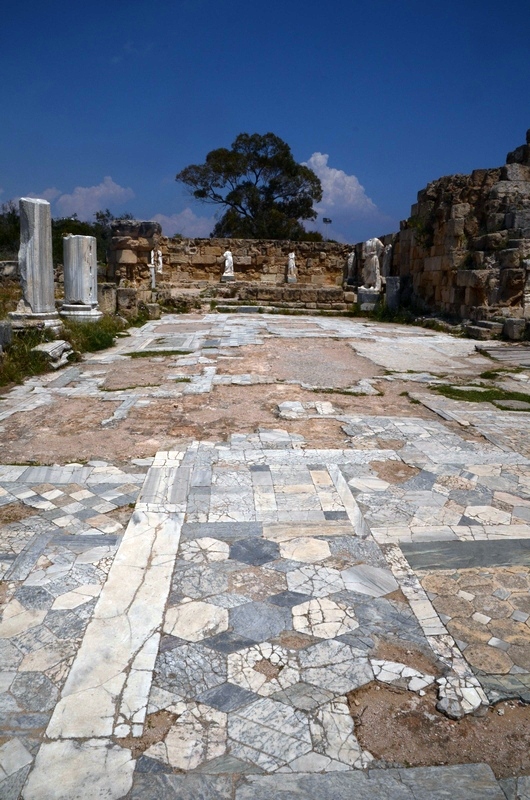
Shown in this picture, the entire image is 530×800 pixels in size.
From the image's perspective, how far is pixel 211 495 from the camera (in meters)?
3.86

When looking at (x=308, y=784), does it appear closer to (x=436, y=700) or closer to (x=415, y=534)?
(x=436, y=700)

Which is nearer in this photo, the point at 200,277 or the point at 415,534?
the point at 415,534

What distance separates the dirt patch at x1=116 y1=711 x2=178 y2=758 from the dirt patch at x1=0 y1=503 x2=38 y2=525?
1.83 m

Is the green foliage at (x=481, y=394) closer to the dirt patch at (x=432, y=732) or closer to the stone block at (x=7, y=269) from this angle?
the dirt patch at (x=432, y=732)

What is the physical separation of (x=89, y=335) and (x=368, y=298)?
10504 millimetres

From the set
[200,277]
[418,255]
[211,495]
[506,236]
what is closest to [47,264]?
[211,495]

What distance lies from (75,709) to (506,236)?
13.6 m

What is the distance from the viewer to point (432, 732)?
6.73 feet

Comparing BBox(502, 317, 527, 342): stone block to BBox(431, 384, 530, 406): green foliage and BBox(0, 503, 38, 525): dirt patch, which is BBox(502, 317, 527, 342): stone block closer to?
BBox(431, 384, 530, 406): green foliage

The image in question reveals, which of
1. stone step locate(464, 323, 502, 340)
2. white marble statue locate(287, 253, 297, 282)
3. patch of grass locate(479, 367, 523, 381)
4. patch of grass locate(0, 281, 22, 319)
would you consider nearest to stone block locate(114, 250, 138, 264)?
patch of grass locate(0, 281, 22, 319)

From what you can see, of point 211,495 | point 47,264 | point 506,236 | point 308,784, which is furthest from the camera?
point 506,236

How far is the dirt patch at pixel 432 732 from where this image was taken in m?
1.94

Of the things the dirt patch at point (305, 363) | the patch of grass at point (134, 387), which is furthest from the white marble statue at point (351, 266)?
the patch of grass at point (134, 387)

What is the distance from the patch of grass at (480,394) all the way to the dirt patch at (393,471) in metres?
2.66
